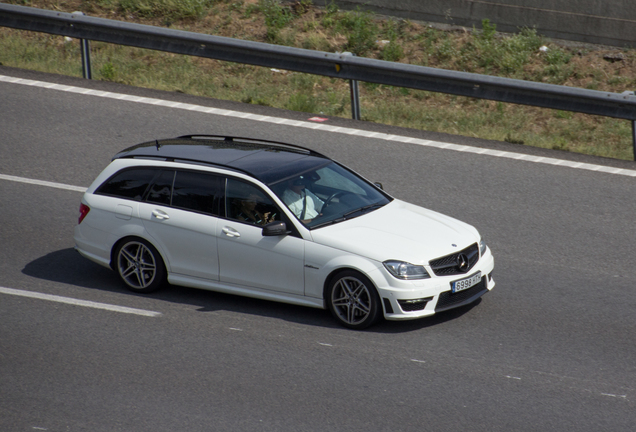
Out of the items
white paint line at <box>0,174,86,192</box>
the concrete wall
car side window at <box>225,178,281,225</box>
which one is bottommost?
white paint line at <box>0,174,86,192</box>

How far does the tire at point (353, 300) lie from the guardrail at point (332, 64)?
6.22 m

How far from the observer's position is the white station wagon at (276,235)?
8.20 m

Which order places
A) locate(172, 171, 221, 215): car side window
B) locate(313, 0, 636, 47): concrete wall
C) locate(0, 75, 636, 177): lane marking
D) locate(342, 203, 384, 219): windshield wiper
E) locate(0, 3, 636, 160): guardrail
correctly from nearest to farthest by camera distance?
1. locate(342, 203, 384, 219): windshield wiper
2. locate(172, 171, 221, 215): car side window
3. locate(0, 75, 636, 177): lane marking
4. locate(0, 3, 636, 160): guardrail
5. locate(313, 0, 636, 47): concrete wall

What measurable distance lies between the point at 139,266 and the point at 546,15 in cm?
1124

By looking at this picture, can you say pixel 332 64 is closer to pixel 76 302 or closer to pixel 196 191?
pixel 196 191

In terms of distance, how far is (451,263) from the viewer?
834 centimetres

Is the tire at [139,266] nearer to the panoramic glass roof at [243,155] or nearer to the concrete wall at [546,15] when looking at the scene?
the panoramic glass roof at [243,155]

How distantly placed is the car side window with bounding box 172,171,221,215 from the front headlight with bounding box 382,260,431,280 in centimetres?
198

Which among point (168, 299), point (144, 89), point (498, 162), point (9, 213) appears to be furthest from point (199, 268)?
point (144, 89)

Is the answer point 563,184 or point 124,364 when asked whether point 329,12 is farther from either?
point 124,364

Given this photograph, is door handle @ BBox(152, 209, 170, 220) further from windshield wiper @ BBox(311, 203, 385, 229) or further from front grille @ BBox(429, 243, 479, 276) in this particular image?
front grille @ BBox(429, 243, 479, 276)

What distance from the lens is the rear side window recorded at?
9.36 meters

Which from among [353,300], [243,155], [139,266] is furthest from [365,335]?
[139,266]

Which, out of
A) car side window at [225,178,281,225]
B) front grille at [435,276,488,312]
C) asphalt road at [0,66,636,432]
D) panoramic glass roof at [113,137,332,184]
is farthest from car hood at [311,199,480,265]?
panoramic glass roof at [113,137,332,184]
